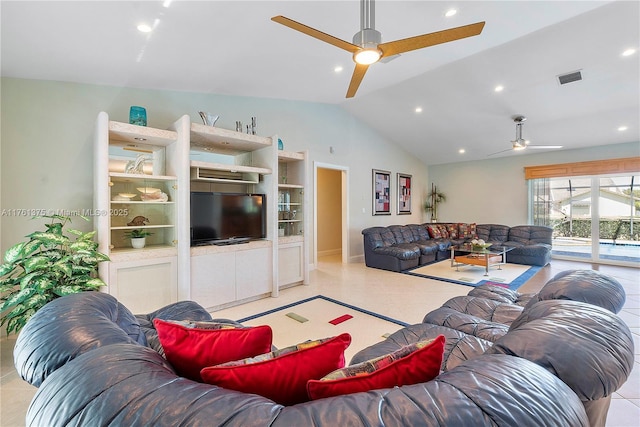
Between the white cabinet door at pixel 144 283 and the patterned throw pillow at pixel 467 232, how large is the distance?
664 cm

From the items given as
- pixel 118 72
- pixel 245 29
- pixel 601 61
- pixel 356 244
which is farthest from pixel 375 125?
pixel 118 72

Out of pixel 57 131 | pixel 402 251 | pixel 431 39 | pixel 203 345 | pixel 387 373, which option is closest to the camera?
pixel 387 373

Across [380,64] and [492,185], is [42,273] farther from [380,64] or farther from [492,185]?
[492,185]

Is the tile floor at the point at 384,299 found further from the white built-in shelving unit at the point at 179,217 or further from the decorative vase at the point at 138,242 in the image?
the decorative vase at the point at 138,242

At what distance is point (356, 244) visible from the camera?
6438mm

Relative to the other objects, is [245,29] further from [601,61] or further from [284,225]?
[601,61]

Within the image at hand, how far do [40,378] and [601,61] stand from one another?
6.09 metres

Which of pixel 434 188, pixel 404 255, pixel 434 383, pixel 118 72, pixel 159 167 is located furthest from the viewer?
pixel 434 188

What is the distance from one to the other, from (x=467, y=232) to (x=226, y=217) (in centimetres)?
610

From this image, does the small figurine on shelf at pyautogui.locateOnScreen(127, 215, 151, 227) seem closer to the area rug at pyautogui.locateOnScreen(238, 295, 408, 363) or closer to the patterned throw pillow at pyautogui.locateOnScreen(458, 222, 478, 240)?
the area rug at pyautogui.locateOnScreen(238, 295, 408, 363)

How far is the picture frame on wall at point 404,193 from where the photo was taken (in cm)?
759

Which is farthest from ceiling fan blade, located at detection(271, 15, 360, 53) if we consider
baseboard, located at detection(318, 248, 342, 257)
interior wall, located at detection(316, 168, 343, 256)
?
baseboard, located at detection(318, 248, 342, 257)

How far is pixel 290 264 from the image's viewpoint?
4242 millimetres

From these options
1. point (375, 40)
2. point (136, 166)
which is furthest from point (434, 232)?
point (136, 166)
